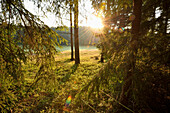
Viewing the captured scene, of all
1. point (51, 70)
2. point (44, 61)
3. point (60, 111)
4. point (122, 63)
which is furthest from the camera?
point (60, 111)

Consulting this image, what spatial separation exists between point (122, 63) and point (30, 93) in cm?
486

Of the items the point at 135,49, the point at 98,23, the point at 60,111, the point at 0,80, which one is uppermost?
the point at 98,23

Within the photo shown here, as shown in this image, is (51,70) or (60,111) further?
(60,111)

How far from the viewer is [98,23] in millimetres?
3107

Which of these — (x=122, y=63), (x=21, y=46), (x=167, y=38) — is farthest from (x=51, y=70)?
(x=167, y=38)

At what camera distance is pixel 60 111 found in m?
3.63

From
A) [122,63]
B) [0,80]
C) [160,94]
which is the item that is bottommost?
[160,94]

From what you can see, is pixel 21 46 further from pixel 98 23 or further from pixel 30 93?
pixel 30 93

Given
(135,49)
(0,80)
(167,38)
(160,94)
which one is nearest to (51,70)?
(0,80)

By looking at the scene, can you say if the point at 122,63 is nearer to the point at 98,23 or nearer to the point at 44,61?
the point at 98,23

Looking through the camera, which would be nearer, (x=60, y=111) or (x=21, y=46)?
(x=21, y=46)

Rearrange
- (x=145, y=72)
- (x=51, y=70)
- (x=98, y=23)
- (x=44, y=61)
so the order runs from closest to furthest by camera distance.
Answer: (x=145, y=72)
(x=44, y=61)
(x=51, y=70)
(x=98, y=23)

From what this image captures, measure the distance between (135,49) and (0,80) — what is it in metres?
3.63

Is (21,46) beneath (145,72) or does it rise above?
above
